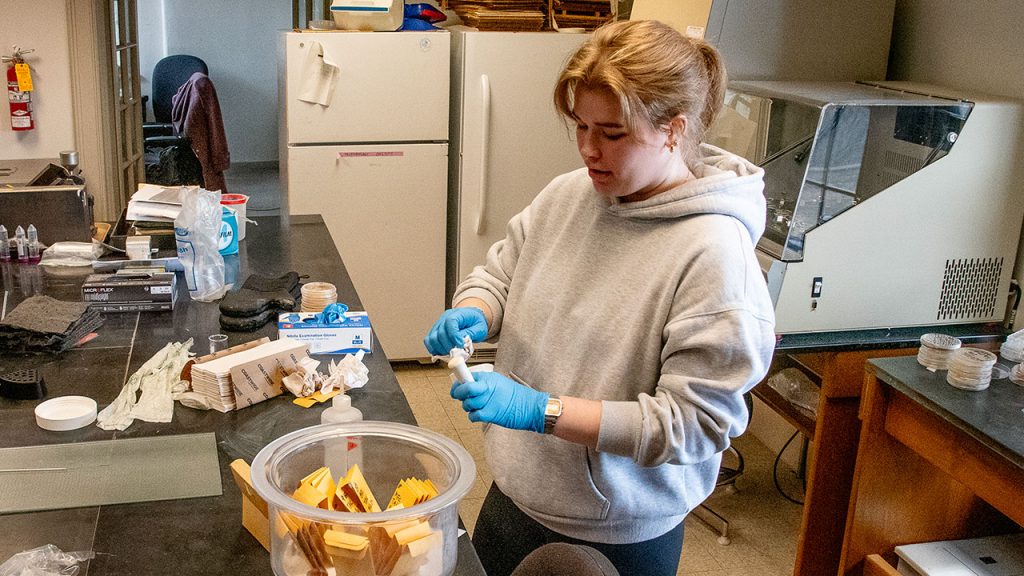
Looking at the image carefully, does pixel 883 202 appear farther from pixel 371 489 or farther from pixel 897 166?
pixel 371 489

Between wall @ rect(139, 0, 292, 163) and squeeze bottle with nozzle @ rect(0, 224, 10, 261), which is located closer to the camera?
squeeze bottle with nozzle @ rect(0, 224, 10, 261)

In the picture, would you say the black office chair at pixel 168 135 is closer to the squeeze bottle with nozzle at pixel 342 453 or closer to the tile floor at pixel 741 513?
the tile floor at pixel 741 513

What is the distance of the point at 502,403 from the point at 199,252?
1.31m

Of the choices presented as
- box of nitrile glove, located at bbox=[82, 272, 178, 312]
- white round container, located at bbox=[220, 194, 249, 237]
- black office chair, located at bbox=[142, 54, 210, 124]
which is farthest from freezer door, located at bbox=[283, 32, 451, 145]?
black office chair, located at bbox=[142, 54, 210, 124]

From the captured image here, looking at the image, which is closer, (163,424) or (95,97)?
(163,424)

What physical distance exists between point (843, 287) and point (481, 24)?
1963mm

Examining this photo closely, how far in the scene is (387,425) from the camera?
128 cm

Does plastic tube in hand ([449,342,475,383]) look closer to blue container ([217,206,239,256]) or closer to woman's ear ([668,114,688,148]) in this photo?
woman's ear ([668,114,688,148])

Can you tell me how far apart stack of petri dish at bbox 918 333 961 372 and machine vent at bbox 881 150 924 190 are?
0.41 meters

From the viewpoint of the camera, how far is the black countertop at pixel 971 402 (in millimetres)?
1789

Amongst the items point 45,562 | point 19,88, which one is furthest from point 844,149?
point 19,88

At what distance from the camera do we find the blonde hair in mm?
1227

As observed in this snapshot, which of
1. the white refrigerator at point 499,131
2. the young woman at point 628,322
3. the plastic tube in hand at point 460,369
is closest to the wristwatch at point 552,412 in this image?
the young woman at point 628,322

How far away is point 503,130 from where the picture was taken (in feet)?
12.2
